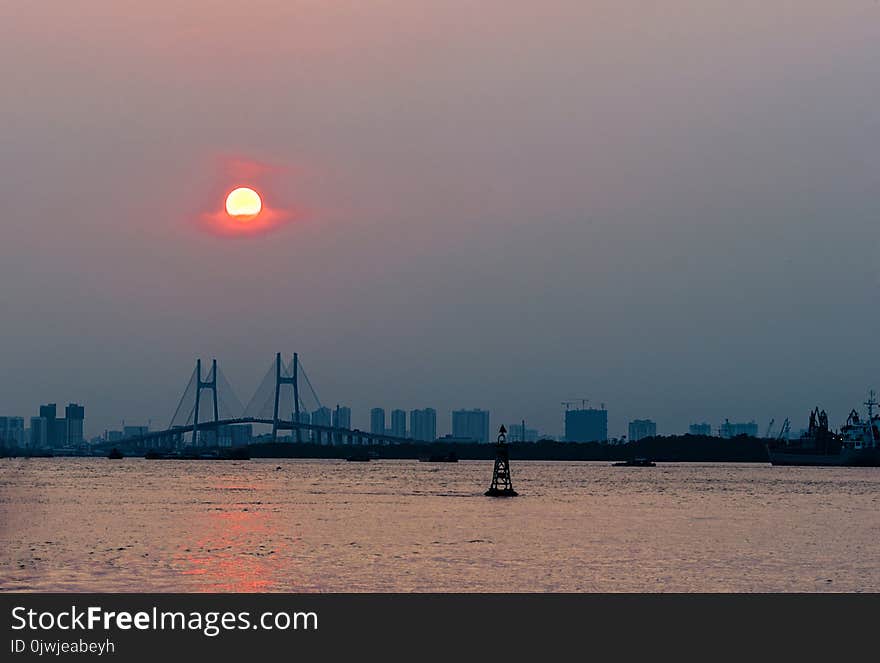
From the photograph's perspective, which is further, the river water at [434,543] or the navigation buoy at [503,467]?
the navigation buoy at [503,467]

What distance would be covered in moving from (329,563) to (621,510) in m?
38.9

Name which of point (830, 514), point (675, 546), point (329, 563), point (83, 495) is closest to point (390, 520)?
point (675, 546)

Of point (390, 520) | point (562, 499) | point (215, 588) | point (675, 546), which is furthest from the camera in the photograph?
point (562, 499)

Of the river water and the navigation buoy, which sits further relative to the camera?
the navigation buoy

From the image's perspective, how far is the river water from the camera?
39625 millimetres

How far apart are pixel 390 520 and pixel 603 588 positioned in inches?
1158

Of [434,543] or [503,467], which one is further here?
[503,467]

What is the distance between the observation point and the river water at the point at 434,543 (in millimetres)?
39625

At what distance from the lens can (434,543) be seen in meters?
51.9
